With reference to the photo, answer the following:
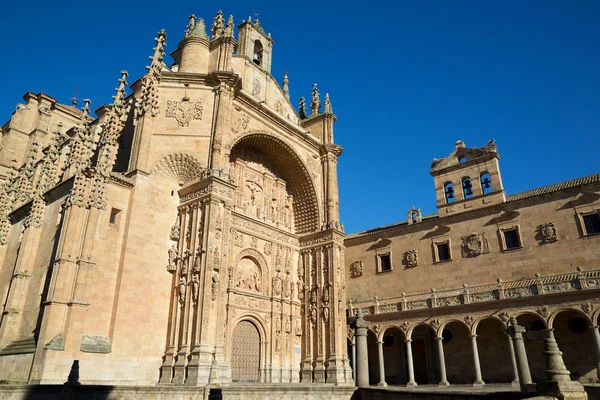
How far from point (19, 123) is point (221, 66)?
61.3 feet

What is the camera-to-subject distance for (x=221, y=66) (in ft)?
63.5

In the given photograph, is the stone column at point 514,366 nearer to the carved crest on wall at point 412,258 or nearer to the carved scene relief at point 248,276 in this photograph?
the carved crest on wall at point 412,258

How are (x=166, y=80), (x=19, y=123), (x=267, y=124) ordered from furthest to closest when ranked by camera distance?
(x=19, y=123)
(x=267, y=124)
(x=166, y=80)

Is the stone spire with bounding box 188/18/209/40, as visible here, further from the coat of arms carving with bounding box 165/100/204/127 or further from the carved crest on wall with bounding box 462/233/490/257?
the carved crest on wall with bounding box 462/233/490/257

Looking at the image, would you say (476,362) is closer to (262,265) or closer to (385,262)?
(385,262)

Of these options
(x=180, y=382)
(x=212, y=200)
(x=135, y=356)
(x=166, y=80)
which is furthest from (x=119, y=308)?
(x=166, y=80)

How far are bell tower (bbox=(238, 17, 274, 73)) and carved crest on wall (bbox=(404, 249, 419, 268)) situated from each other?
1355 cm

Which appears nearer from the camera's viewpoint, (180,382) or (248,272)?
(180,382)

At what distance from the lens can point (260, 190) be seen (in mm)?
22000

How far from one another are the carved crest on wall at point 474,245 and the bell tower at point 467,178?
199cm

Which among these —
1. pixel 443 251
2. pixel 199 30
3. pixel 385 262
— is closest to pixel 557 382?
pixel 443 251

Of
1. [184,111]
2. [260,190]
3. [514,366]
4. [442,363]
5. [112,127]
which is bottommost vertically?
[514,366]

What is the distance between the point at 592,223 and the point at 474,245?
18.1 ft

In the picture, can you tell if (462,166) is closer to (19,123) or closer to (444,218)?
(444,218)
